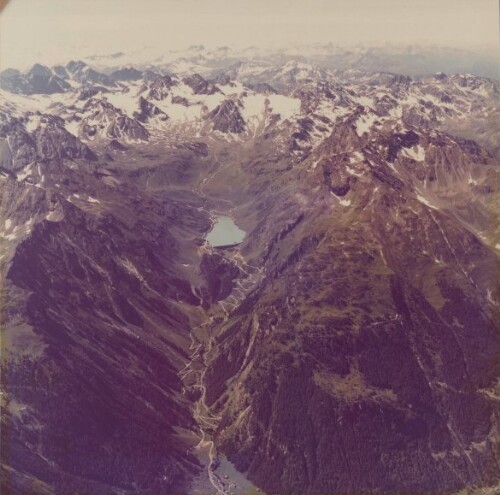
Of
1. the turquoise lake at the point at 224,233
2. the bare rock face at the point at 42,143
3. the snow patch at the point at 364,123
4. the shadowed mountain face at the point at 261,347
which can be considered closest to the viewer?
the shadowed mountain face at the point at 261,347

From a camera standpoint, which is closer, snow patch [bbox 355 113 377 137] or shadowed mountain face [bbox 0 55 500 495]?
shadowed mountain face [bbox 0 55 500 495]

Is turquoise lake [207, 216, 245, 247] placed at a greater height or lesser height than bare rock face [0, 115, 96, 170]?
lesser

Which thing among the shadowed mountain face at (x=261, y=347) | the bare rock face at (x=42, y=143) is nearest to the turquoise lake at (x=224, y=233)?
the shadowed mountain face at (x=261, y=347)

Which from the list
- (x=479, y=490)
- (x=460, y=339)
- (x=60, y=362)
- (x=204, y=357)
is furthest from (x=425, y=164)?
(x=60, y=362)

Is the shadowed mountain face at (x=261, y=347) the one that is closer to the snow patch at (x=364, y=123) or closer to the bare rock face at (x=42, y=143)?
the snow patch at (x=364, y=123)

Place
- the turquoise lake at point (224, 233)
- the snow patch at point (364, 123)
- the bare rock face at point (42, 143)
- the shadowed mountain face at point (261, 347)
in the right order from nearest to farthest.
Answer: the shadowed mountain face at point (261, 347) → the turquoise lake at point (224, 233) → the snow patch at point (364, 123) → the bare rock face at point (42, 143)

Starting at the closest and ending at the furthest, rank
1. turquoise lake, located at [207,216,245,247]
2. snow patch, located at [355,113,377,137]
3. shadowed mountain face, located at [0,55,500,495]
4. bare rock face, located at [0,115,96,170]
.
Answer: shadowed mountain face, located at [0,55,500,495], turquoise lake, located at [207,216,245,247], snow patch, located at [355,113,377,137], bare rock face, located at [0,115,96,170]

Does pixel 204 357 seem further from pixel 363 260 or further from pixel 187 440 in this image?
pixel 363 260

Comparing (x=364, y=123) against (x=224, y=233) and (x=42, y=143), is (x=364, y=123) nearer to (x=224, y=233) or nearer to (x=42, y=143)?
(x=224, y=233)

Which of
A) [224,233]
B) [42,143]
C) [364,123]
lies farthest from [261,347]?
[42,143]

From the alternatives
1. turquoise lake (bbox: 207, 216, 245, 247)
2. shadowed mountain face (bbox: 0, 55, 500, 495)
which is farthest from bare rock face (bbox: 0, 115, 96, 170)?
turquoise lake (bbox: 207, 216, 245, 247)

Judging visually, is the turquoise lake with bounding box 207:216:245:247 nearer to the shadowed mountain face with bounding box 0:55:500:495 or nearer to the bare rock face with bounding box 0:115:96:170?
the shadowed mountain face with bounding box 0:55:500:495
